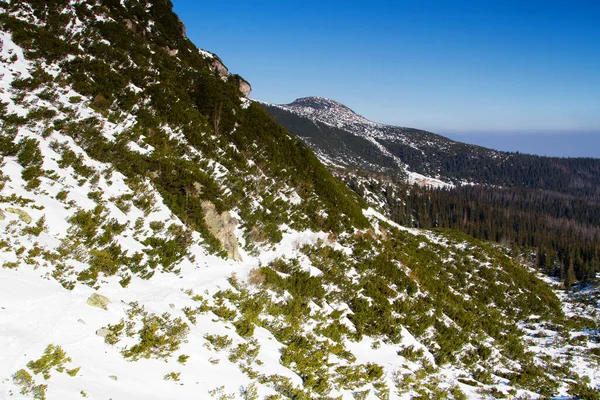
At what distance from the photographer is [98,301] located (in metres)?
8.16

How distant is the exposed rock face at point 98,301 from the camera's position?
8.09 meters

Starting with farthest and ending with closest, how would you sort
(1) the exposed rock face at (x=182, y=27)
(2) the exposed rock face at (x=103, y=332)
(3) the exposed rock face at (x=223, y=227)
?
(1) the exposed rock face at (x=182, y=27)
(3) the exposed rock face at (x=223, y=227)
(2) the exposed rock face at (x=103, y=332)

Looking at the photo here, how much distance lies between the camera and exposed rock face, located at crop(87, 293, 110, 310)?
8.09 metres

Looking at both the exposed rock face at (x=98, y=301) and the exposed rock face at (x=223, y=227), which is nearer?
the exposed rock face at (x=98, y=301)

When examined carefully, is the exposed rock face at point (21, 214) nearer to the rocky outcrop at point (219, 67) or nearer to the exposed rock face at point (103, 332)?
the exposed rock face at point (103, 332)

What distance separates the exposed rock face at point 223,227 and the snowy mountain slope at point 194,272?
0.55 ft

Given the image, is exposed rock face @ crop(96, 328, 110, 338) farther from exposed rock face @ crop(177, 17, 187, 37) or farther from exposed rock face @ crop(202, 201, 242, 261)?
exposed rock face @ crop(177, 17, 187, 37)

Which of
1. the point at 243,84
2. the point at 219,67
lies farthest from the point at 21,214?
the point at 219,67

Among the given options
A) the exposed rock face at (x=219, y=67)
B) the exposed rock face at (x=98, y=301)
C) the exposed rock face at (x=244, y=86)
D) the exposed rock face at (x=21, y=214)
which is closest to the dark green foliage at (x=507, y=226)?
the exposed rock face at (x=244, y=86)

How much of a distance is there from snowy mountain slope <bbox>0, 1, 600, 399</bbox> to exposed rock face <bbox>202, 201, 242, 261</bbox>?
6.6 inches

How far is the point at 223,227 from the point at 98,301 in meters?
7.84

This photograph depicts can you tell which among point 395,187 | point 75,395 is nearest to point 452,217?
point 395,187

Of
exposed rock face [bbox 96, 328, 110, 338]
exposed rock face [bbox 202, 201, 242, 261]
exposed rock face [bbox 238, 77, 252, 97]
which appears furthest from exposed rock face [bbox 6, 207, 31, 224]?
exposed rock face [bbox 238, 77, 252, 97]

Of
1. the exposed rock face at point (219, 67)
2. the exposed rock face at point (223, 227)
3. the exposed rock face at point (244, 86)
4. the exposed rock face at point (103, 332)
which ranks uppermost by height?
the exposed rock face at point (219, 67)
